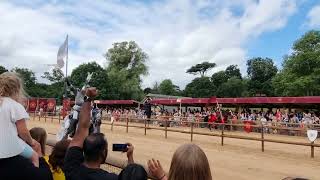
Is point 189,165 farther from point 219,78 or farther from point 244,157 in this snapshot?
point 219,78

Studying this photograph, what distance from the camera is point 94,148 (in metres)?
3.55

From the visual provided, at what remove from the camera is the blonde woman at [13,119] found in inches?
122

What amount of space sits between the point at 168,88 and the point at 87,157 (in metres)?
127

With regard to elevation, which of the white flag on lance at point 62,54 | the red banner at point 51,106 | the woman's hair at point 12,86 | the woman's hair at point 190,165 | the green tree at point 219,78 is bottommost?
the woman's hair at point 190,165

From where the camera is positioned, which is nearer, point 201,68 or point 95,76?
point 95,76

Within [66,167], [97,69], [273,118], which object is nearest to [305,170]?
[66,167]

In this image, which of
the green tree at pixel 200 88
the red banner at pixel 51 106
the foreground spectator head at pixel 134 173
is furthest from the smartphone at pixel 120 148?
the green tree at pixel 200 88

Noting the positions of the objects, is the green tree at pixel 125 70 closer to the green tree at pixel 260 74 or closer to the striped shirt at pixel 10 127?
the green tree at pixel 260 74

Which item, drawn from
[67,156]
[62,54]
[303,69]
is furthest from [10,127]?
[303,69]

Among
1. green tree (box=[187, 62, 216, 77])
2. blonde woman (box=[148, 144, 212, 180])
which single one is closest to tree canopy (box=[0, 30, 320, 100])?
green tree (box=[187, 62, 216, 77])

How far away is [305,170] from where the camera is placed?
1170 cm

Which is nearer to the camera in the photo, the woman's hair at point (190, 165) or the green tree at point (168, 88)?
the woman's hair at point (190, 165)

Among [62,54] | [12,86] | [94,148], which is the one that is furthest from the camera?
[62,54]

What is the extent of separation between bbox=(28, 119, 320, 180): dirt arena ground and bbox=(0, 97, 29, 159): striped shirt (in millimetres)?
5192
